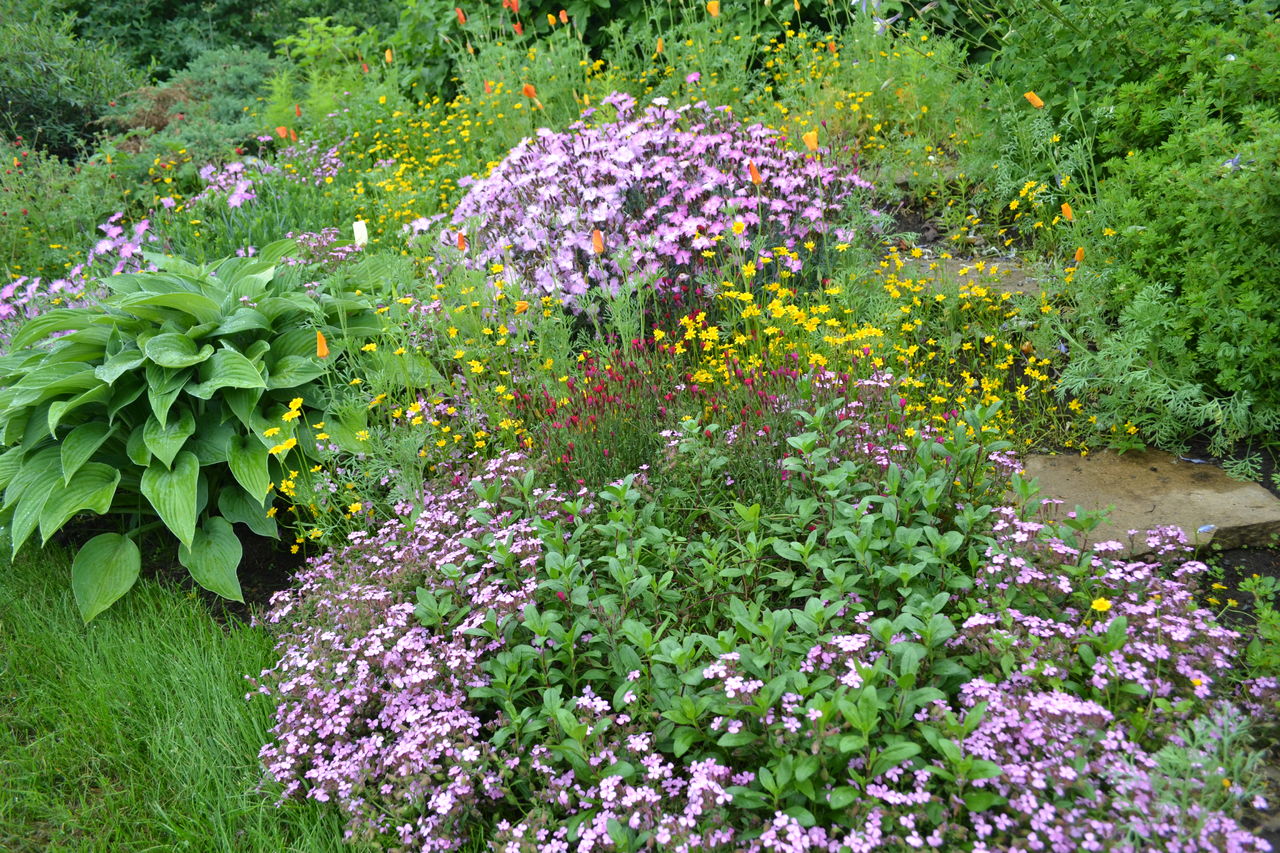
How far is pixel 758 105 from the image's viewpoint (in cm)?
612

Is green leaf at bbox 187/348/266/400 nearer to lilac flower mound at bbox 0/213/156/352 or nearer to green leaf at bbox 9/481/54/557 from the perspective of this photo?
green leaf at bbox 9/481/54/557

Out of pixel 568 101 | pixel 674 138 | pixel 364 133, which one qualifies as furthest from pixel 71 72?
pixel 674 138

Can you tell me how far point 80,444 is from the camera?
3.50 m

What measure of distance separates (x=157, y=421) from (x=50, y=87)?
6.89 m

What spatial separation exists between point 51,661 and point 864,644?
2.88 m

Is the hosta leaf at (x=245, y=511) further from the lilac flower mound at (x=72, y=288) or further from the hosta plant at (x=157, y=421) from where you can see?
the lilac flower mound at (x=72, y=288)

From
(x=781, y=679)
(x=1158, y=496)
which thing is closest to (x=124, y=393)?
(x=781, y=679)

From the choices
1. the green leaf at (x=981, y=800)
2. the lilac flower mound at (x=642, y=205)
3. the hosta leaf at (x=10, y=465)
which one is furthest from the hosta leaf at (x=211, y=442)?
the green leaf at (x=981, y=800)

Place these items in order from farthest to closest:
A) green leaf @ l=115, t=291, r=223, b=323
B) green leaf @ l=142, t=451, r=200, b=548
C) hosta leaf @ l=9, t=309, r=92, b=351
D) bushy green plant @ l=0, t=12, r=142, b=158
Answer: bushy green plant @ l=0, t=12, r=142, b=158
hosta leaf @ l=9, t=309, r=92, b=351
green leaf @ l=115, t=291, r=223, b=323
green leaf @ l=142, t=451, r=200, b=548

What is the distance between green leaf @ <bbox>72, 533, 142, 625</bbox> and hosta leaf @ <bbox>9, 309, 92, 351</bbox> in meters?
0.96

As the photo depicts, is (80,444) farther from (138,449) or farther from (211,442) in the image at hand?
(211,442)

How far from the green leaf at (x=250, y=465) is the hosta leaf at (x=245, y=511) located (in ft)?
0.16

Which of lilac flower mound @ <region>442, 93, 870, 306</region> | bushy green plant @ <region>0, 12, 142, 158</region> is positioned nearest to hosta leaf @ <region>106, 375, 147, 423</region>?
lilac flower mound @ <region>442, 93, 870, 306</region>

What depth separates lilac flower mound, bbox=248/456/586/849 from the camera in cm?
218
